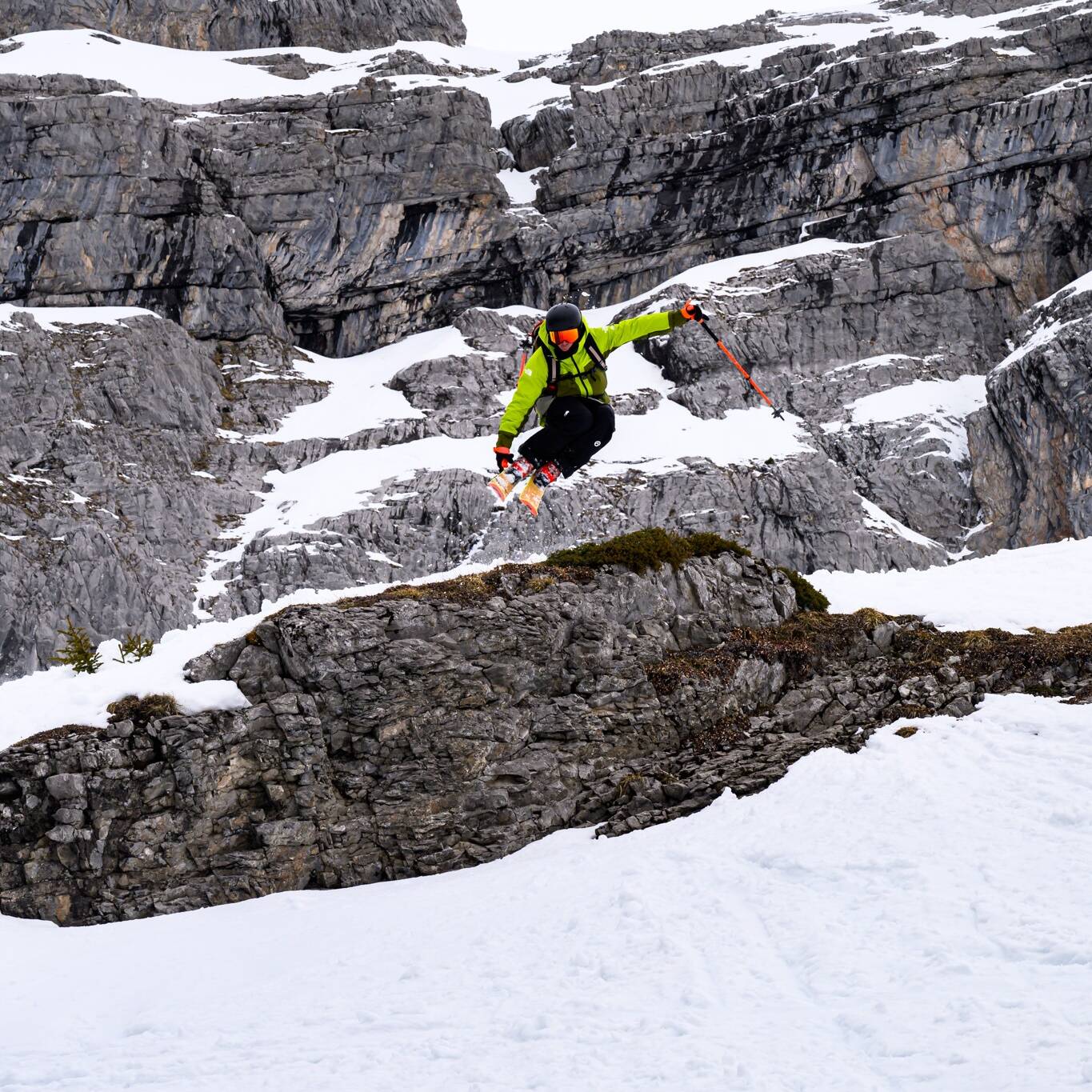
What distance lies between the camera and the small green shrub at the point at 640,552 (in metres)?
19.0

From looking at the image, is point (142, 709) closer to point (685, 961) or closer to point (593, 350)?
point (593, 350)

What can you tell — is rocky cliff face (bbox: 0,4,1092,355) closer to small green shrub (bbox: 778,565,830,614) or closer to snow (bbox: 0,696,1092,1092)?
small green shrub (bbox: 778,565,830,614)

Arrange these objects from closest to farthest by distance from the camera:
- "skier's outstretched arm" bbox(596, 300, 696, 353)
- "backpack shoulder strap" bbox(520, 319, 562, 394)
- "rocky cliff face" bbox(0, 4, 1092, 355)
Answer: "skier's outstretched arm" bbox(596, 300, 696, 353) < "backpack shoulder strap" bbox(520, 319, 562, 394) < "rocky cliff face" bbox(0, 4, 1092, 355)

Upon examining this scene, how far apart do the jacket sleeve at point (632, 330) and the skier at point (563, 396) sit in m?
0.01

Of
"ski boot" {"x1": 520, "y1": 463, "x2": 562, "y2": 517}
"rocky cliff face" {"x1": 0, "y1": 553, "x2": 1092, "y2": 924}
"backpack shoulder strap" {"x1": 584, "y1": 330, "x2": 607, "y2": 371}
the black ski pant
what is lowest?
"rocky cliff face" {"x1": 0, "y1": 553, "x2": 1092, "y2": 924}

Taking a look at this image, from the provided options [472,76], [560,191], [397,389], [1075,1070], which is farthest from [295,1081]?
[472,76]

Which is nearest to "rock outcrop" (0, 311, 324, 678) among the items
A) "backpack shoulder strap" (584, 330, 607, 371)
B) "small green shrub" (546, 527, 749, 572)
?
"small green shrub" (546, 527, 749, 572)

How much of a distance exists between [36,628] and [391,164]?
5118cm

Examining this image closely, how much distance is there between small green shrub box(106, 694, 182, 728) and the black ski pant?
21.1 ft

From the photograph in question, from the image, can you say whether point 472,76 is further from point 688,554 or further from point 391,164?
point 688,554

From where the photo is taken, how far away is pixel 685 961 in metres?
10.7

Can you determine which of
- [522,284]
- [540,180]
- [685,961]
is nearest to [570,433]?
[685,961]

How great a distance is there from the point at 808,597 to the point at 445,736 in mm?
7796

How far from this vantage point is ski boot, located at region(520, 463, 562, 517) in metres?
15.3
